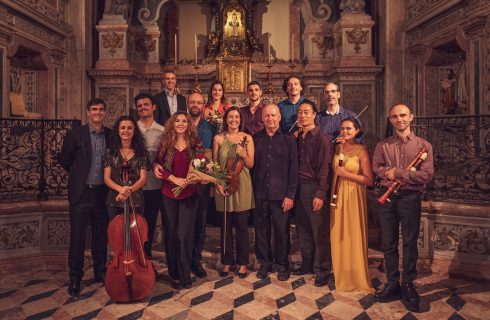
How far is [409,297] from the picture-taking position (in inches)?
133

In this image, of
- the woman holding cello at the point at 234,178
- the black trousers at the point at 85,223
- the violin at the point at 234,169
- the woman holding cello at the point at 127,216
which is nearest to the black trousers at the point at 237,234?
the woman holding cello at the point at 234,178

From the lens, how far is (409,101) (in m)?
7.79

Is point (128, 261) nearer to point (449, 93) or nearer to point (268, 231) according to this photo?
point (268, 231)

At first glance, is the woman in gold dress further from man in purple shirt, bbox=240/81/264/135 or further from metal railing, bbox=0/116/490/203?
metal railing, bbox=0/116/490/203

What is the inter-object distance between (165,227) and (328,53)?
22.6ft

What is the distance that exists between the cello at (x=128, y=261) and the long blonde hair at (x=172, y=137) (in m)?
0.56

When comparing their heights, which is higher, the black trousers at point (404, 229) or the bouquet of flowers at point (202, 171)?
the bouquet of flowers at point (202, 171)

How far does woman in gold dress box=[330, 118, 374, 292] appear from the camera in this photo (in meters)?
3.65

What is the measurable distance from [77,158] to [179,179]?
1006 mm

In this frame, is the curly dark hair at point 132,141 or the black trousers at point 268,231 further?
the black trousers at point 268,231

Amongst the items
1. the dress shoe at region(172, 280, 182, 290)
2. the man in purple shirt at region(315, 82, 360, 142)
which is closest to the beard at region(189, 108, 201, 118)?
the man in purple shirt at region(315, 82, 360, 142)

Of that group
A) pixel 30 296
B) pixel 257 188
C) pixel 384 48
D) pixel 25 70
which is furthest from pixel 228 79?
pixel 30 296

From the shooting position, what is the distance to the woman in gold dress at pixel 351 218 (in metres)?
3.65

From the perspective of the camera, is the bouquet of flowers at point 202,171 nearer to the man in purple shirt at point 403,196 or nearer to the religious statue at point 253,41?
the man in purple shirt at point 403,196
